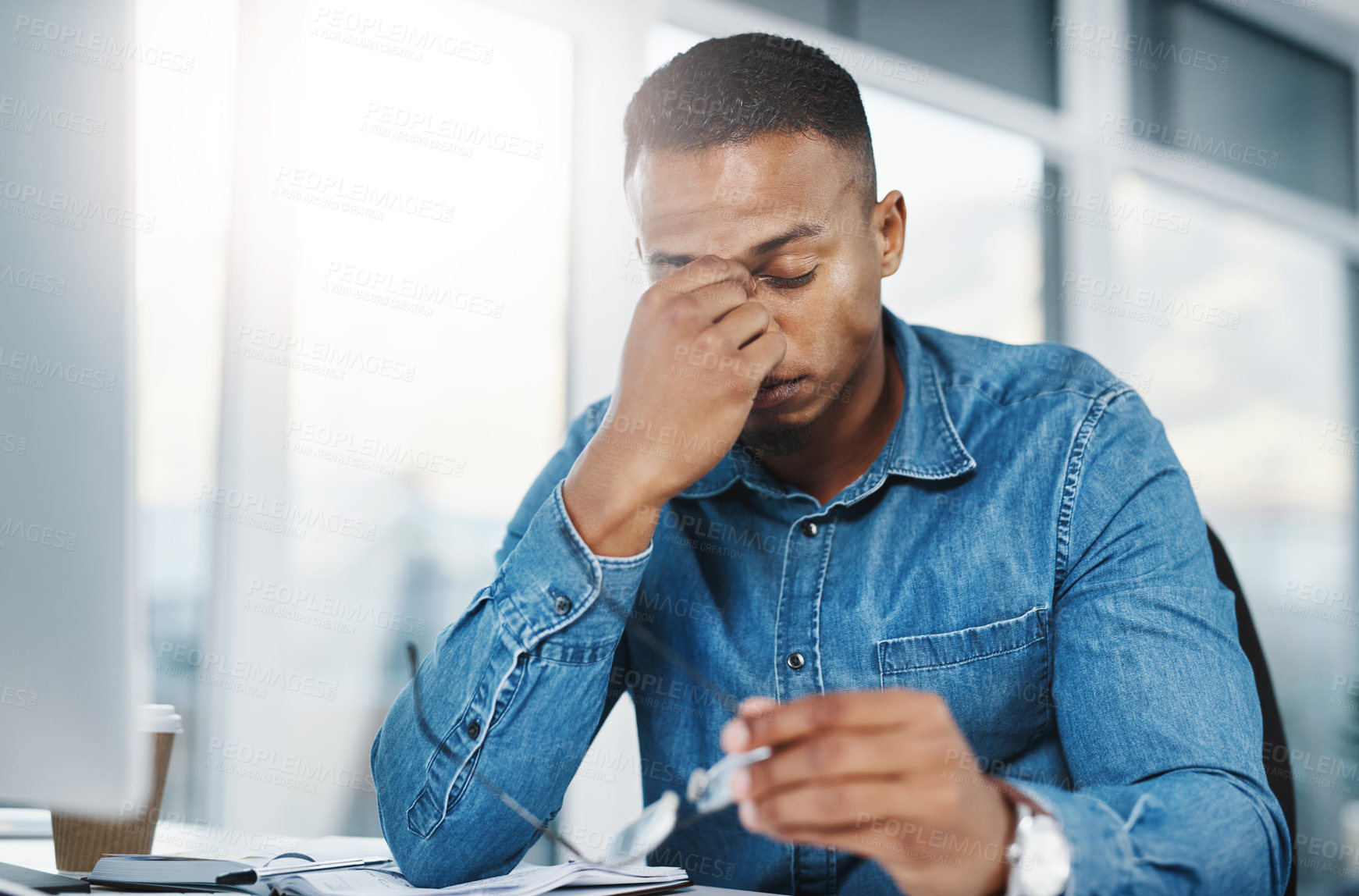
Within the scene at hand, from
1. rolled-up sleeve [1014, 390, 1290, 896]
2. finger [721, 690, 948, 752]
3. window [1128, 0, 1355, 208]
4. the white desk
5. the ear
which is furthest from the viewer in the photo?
window [1128, 0, 1355, 208]

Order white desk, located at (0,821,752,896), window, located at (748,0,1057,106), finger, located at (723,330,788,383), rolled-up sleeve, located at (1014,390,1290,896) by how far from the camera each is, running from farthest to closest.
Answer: window, located at (748,0,1057,106), finger, located at (723,330,788,383), white desk, located at (0,821,752,896), rolled-up sleeve, located at (1014,390,1290,896)

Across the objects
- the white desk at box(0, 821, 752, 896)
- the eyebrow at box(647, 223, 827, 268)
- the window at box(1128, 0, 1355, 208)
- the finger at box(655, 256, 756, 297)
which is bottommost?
the white desk at box(0, 821, 752, 896)

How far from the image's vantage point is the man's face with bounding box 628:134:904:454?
1.15 meters

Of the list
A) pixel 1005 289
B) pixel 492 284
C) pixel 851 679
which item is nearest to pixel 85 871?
pixel 851 679

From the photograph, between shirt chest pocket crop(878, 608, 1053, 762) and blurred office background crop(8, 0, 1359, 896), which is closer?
shirt chest pocket crop(878, 608, 1053, 762)

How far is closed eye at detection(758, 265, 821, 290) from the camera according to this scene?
3.83 feet

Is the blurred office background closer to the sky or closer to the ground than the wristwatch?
closer to the sky

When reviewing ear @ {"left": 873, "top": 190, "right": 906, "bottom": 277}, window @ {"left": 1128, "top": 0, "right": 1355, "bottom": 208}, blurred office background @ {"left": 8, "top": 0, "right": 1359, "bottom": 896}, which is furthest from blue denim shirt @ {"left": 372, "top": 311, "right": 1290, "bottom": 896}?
window @ {"left": 1128, "top": 0, "right": 1355, "bottom": 208}

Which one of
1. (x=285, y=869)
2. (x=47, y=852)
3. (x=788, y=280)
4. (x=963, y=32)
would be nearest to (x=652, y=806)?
(x=285, y=869)

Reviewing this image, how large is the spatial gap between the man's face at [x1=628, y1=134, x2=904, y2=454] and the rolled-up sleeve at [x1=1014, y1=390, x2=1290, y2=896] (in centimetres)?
31

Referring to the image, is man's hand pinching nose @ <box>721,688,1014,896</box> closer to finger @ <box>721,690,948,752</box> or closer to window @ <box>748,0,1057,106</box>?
finger @ <box>721,690,948,752</box>

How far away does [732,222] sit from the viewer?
3.76ft

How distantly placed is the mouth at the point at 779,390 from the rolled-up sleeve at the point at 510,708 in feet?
0.96

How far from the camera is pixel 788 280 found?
46.0 inches
